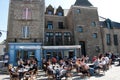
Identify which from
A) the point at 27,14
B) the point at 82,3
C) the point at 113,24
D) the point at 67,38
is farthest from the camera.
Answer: the point at 113,24

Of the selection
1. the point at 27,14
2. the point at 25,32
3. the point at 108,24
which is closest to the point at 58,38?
the point at 25,32

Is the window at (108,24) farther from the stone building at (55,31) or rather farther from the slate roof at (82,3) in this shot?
the slate roof at (82,3)

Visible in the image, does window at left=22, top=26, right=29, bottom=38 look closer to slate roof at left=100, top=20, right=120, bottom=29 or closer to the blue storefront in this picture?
the blue storefront

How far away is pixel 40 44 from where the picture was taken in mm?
20688

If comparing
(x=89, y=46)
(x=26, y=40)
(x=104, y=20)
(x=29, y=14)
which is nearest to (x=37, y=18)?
(x=29, y=14)

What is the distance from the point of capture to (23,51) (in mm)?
20266

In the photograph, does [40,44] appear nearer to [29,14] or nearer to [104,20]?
[29,14]

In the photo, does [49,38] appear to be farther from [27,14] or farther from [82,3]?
[82,3]

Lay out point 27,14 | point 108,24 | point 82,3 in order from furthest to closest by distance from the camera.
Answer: point 108,24 → point 82,3 → point 27,14

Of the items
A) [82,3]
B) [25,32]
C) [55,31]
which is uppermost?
[82,3]

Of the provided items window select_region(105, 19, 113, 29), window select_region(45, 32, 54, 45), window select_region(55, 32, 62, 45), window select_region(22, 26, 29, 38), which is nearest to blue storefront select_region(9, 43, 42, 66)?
window select_region(22, 26, 29, 38)

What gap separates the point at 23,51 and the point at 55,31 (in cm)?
634

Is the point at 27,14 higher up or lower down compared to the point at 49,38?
higher up

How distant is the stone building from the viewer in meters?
20.5
